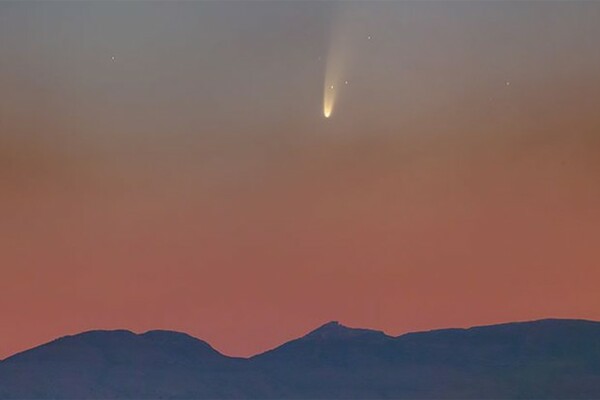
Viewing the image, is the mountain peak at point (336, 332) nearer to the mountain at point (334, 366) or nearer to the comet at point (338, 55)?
the mountain at point (334, 366)

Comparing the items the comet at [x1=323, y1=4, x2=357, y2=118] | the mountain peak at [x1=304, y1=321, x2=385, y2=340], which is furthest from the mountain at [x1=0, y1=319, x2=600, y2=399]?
the comet at [x1=323, y1=4, x2=357, y2=118]

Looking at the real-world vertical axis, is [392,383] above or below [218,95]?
below

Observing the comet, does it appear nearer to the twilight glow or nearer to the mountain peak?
the twilight glow

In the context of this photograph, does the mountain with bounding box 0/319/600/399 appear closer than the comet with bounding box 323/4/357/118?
Yes

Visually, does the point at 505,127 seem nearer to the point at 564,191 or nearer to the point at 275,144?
the point at 564,191

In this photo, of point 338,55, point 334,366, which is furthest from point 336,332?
point 338,55

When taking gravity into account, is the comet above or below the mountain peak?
above

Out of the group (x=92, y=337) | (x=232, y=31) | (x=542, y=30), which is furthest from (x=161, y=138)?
(x=542, y=30)

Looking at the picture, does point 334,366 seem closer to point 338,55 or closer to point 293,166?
point 293,166

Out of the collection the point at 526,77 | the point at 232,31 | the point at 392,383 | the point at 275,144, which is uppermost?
the point at 232,31
